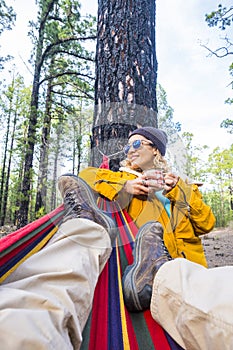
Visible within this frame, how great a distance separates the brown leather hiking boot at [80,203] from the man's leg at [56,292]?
80 millimetres

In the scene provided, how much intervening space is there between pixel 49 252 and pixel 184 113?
1241 millimetres

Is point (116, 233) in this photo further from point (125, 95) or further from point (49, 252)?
point (125, 95)

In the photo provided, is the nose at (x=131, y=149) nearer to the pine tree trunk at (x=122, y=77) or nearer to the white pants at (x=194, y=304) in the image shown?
the pine tree trunk at (x=122, y=77)

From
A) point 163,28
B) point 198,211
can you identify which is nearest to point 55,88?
point 163,28

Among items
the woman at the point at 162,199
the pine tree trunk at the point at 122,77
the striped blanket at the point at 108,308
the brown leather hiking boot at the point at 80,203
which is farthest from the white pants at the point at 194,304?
the pine tree trunk at the point at 122,77

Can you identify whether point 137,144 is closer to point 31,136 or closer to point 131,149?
point 131,149

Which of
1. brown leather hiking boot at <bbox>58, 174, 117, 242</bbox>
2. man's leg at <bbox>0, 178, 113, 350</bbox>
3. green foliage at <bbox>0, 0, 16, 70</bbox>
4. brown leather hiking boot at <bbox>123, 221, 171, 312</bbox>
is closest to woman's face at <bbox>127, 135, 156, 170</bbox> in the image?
brown leather hiking boot at <bbox>58, 174, 117, 242</bbox>

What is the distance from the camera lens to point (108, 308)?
73cm

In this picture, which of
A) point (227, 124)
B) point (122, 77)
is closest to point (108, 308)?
point (122, 77)

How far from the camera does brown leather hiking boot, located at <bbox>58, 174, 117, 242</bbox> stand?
1.04m

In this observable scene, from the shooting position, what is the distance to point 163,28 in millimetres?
2527

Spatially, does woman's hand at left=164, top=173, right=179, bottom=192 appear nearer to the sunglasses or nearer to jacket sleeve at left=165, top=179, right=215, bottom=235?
jacket sleeve at left=165, top=179, right=215, bottom=235

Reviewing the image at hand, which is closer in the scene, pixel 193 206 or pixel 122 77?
pixel 193 206

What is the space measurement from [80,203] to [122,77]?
3.38ft
